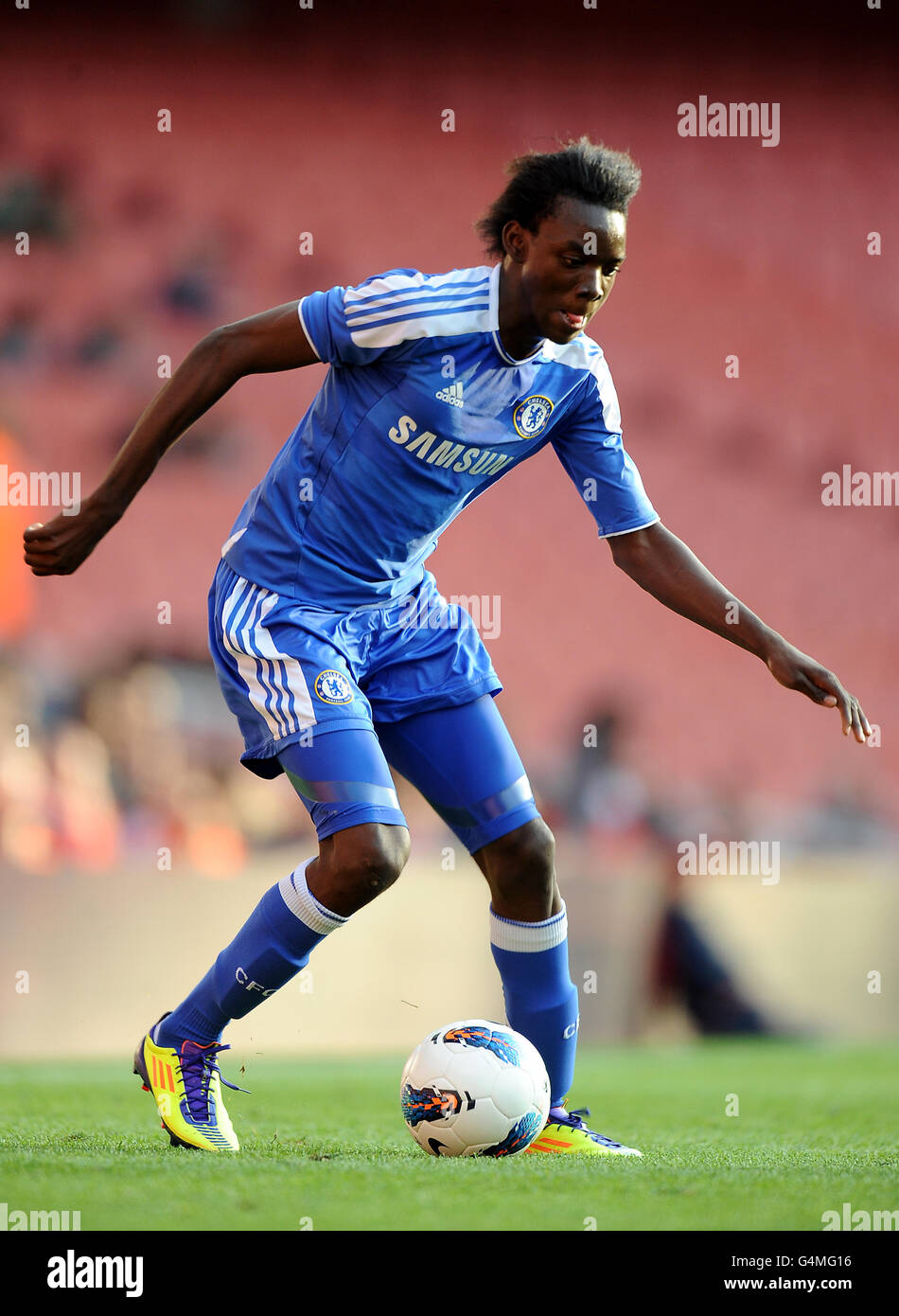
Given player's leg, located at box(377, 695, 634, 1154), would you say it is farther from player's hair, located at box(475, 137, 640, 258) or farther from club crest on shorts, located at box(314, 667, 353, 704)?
player's hair, located at box(475, 137, 640, 258)

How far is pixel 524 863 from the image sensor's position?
3498mm

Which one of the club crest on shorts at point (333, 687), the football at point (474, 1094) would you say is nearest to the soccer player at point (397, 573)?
the club crest on shorts at point (333, 687)

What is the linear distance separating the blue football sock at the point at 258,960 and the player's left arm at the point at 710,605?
3.76 ft

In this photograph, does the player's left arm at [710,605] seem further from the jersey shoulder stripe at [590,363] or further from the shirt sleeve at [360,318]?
the shirt sleeve at [360,318]

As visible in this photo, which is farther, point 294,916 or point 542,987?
point 542,987

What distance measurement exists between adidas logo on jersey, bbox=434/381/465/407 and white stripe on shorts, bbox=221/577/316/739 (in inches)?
22.9

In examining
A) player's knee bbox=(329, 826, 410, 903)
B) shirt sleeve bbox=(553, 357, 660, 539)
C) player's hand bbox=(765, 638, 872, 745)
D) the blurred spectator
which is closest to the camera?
player's knee bbox=(329, 826, 410, 903)

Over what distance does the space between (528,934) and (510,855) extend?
21 centimetres

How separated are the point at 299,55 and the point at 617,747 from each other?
15.9ft

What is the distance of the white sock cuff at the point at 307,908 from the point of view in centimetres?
321

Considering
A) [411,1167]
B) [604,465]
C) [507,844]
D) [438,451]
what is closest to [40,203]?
[604,465]

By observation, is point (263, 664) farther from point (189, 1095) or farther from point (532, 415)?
point (189, 1095)

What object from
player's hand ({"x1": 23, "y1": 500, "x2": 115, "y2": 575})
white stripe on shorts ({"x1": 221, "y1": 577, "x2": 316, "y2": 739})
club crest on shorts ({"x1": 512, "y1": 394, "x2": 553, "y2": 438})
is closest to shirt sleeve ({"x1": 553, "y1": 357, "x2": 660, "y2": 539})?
club crest on shorts ({"x1": 512, "y1": 394, "x2": 553, "y2": 438})

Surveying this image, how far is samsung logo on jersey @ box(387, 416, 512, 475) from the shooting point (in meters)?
3.33
